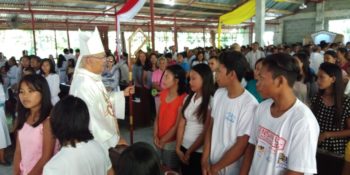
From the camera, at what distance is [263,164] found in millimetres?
1491

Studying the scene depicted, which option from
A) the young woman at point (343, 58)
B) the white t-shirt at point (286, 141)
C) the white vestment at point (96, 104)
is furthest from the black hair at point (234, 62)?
the young woman at point (343, 58)

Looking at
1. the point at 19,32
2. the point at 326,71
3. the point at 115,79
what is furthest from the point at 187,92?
the point at 19,32

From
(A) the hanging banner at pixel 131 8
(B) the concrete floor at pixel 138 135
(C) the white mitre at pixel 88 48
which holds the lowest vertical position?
(B) the concrete floor at pixel 138 135

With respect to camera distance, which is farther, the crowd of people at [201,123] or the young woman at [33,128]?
the young woman at [33,128]

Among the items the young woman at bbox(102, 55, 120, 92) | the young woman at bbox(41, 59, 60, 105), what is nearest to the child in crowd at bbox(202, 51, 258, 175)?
the young woman at bbox(41, 59, 60, 105)

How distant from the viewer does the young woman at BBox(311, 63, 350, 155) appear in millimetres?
2262

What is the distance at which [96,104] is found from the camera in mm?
2273

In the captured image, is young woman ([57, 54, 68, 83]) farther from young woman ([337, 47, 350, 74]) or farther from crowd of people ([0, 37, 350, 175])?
young woman ([337, 47, 350, 74])

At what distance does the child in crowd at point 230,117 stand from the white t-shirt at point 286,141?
196 mm

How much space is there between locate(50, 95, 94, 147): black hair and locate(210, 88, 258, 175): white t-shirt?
83 centimetres

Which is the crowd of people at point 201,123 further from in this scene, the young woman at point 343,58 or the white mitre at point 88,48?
the young woman at point 343,58

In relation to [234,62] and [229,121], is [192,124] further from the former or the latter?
[234,62]

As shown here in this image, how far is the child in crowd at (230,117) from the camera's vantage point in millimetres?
1767

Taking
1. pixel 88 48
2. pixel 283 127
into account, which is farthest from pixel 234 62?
pixel 88 48
